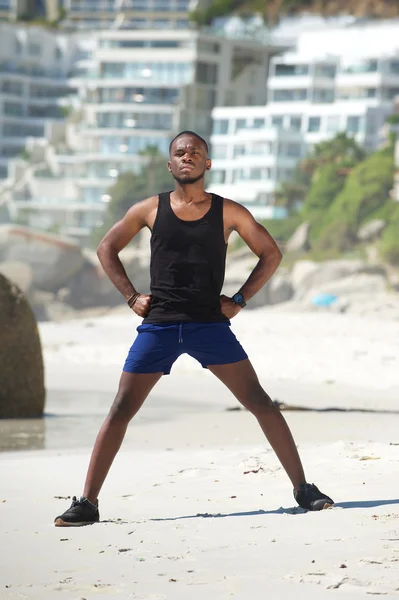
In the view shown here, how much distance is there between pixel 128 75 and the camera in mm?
94250

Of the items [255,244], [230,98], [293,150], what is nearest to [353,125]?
[293,150]

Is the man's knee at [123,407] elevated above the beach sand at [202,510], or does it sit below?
above

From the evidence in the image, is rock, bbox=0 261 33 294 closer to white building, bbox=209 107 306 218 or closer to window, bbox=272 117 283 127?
white building, bbox=209 107 306 218

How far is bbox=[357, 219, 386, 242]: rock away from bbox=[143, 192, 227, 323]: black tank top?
5931 cm

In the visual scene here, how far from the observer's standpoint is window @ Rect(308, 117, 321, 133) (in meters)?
81.1

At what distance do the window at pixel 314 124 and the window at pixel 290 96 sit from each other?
3.85 metres

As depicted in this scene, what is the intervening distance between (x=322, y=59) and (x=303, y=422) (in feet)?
257

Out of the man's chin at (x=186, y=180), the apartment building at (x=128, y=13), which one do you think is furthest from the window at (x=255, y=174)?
the man's chin at (x=186, y=180)

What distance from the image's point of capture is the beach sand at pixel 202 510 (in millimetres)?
4570

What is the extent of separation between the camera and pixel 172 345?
19.0ft

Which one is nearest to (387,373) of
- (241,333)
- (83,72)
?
(241,333)

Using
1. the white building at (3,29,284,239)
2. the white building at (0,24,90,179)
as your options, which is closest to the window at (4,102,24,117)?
the white building at (0,24,90,179)

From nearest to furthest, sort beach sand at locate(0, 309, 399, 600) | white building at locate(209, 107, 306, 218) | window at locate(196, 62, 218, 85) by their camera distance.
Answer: beach sand at locate(0, 309, 399, 600)
white building at locate(209, 107, 306, 218)
window at locate(196, 62, 218, 85)

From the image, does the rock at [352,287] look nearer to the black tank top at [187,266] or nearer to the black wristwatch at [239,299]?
the black wristwatch at [239,299]
